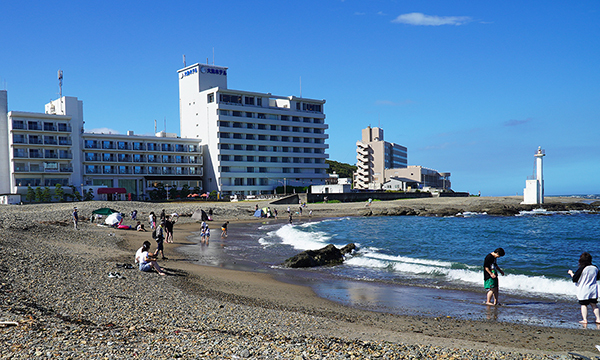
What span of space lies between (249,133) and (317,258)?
72164mm

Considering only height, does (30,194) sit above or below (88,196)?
above

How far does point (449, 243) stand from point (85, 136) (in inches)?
2656

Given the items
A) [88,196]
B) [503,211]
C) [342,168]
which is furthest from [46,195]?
[342,168]

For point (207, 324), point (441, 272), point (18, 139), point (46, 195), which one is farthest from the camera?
point (18, 139)

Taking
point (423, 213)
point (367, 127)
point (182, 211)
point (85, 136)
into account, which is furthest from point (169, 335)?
point (367, 127)

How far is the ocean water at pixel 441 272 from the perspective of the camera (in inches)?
476

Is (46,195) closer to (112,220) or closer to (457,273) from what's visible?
(112,220)

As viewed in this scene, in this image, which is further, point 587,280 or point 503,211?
point 503,211

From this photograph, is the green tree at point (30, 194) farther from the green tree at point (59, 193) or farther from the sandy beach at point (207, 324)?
the sandy beach at point (207, 324)

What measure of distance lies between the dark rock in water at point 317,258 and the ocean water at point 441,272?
578 mm

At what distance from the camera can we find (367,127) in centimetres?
15200

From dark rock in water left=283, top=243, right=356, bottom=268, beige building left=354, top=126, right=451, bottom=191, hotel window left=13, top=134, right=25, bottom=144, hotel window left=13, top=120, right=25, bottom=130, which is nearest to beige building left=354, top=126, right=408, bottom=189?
beige building left=354, top=126, right=451, bottom=191

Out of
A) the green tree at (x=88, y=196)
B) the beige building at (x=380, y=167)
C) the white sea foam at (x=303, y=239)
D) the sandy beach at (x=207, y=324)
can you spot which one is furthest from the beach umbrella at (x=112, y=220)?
the beige building at (x=380, y=167)

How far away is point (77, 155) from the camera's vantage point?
7338 centimetres
